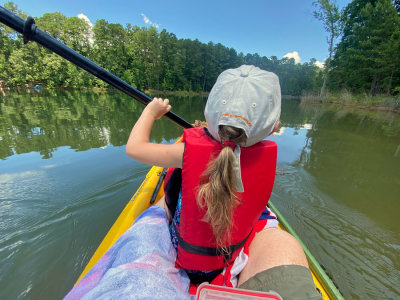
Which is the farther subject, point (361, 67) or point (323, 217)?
point (361, 67)

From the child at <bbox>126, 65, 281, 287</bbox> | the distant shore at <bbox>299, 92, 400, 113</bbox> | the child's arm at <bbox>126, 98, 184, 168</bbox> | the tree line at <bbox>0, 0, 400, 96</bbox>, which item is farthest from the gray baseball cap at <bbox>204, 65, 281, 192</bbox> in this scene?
the tree line at <bbox>0, 0, 400, 96</bbox>

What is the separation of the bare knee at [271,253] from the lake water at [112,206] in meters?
1.34

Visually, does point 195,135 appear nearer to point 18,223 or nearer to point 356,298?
point 356,298

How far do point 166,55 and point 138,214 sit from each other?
38.3 m

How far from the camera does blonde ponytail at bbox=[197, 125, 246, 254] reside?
0.74m

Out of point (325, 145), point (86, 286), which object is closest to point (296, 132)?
point (325, 145)

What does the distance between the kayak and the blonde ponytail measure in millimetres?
877

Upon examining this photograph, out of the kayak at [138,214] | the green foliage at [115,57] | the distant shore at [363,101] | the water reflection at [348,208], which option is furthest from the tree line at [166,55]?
the kayak at [138,214]

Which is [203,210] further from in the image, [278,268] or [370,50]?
[370,50]

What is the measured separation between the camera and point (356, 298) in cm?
160

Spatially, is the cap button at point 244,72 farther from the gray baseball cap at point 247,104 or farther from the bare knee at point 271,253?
the bare knee at point 271,253

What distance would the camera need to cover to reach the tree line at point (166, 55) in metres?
17.8

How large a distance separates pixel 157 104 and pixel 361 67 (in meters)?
27.3

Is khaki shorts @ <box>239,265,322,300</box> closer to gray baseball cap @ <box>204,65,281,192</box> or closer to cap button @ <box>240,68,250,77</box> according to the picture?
gray baseball cap @ <box>204,65,281,192</box>
